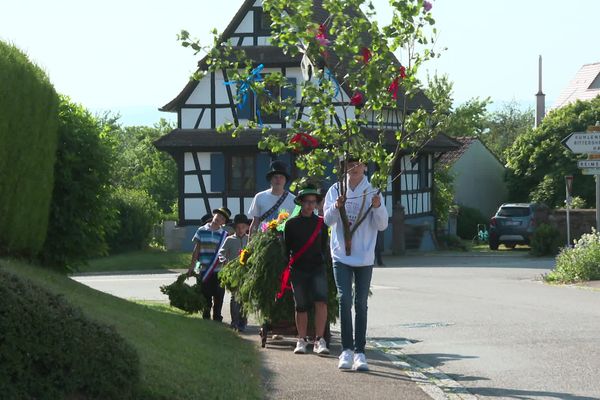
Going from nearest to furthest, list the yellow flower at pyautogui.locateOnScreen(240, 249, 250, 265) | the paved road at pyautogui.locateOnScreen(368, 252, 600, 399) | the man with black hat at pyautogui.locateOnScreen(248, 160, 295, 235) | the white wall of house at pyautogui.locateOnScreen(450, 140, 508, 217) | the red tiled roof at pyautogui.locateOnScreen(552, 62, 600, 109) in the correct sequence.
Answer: the paved road at pyautogui.locateOnScreen(368, 252, 600, 399) < the yellow flower at pyautogui.locateOnScreen(240, 249, 250, 265) < the man with black hat at pyautogui.locateOnScreen(248, 160, 295, 235) < the white wall of house at pyautogui.locateOnScreen(450, 140, 508, 217) < the red tiled roof at pyautogui.locateOnScreen(552, 62, 600, 109)

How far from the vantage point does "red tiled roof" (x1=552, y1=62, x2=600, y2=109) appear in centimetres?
7506

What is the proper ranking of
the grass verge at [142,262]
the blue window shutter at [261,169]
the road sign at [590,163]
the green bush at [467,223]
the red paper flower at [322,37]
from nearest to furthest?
the red paper flower at [322,37]
the road sign at [590,163]
the grass verge at [142,262]
the blue window shutter at [261,169]
the green bush at [467,223]

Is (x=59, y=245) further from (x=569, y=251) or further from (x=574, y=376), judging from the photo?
(x=569, y=251)

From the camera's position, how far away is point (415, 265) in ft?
111

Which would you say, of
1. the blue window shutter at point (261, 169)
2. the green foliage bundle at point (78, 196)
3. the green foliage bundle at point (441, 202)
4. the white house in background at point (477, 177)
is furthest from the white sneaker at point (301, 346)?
the white house in background at point (477, 177)

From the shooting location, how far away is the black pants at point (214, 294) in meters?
15.5

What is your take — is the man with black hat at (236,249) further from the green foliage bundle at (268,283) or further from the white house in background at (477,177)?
the white house in background at (477,177)

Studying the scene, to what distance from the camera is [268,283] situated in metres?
12.5

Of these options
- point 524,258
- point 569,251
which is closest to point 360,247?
point 569,251

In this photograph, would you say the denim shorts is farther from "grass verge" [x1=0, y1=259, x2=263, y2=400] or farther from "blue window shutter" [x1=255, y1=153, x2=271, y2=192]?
"blue window shutter" [x1=255, y1=153, x2=271, y2=192]

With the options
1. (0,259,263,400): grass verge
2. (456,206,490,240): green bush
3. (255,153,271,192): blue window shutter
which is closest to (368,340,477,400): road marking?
(0,259,263,400): grass verge

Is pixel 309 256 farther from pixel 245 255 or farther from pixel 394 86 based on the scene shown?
pixel 394 86

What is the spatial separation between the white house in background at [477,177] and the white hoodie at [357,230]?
163 ft

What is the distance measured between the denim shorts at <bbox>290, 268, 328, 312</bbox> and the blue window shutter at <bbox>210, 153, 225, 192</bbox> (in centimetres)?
2853
